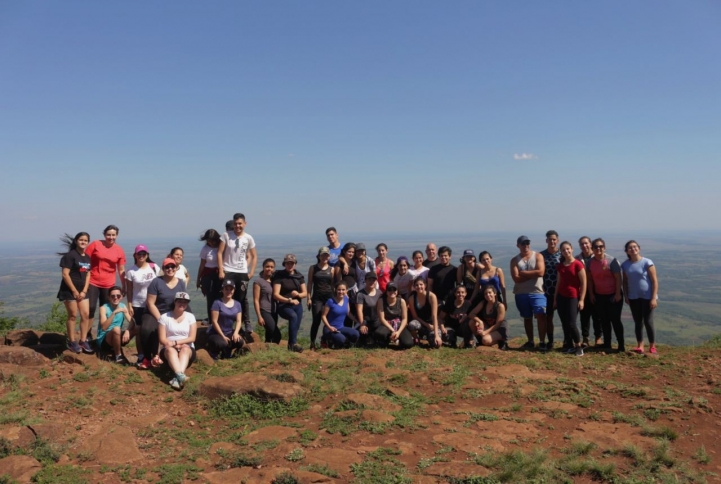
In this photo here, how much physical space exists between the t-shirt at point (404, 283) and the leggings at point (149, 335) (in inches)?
214

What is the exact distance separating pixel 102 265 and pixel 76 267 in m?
0.45

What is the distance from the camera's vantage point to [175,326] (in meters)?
8.68

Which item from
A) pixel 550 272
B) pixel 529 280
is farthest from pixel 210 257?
pixel 550 272

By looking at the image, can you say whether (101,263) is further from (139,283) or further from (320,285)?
(320,285)

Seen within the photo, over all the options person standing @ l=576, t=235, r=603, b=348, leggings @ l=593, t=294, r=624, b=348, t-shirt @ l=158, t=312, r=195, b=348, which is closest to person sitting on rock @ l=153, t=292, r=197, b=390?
t-shirt @ l=158, t=312, r=195, b=348

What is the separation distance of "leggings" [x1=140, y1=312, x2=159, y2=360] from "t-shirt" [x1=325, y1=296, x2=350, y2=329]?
11.8 ft

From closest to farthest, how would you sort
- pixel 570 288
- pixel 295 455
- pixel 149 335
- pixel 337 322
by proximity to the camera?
1. pixel 295 455
2. pixel 149 335
3. pixel 570 288
4. pixel 337 322

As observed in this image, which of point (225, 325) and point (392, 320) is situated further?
point (392, 320)

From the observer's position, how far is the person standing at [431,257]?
37.3 feet

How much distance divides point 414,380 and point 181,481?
4214mm

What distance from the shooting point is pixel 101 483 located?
5043 millimetres

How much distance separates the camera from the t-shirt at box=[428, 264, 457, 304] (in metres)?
11.0

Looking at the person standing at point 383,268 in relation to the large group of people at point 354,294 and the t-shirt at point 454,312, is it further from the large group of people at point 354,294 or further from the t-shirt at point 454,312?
the t-shirt at point 454,312

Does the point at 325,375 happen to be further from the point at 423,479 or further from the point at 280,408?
the point at 423,479
